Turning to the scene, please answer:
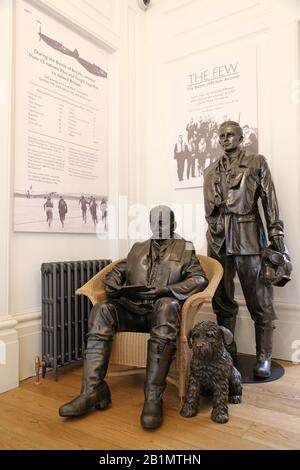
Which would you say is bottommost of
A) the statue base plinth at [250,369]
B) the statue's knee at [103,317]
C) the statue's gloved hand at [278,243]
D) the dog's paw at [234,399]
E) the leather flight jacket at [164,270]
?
the statue base plinth at [250,369]

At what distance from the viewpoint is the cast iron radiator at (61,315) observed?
2404 mm

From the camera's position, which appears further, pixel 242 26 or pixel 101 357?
pixel 242 26

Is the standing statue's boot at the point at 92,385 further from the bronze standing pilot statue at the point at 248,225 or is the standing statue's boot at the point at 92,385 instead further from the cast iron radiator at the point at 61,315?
the bronze standing pilot statue at the point at 248,225

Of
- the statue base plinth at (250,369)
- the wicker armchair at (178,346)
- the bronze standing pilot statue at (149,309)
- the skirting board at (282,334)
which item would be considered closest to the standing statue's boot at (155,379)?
the bronze standing pilot statue at (149,309)

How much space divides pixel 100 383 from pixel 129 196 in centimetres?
196

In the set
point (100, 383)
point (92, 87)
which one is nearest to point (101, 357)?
point (100, 383)

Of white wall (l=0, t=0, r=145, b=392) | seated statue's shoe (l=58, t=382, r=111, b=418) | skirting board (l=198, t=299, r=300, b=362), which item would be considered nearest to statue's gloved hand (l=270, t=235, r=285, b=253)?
skirting board (l=198, t=299, r=300, b=362)

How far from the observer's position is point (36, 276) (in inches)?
100.0

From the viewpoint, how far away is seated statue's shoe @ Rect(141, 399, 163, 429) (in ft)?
5.50

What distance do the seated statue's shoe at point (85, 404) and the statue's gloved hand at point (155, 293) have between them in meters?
0.52

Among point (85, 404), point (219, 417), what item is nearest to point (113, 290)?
point (85, 404)

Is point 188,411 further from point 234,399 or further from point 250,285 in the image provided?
point 250,285

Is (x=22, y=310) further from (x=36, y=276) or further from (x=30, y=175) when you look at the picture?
(x=30, y=175)

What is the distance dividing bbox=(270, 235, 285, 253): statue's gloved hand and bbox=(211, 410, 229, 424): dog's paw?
1.08 meters
